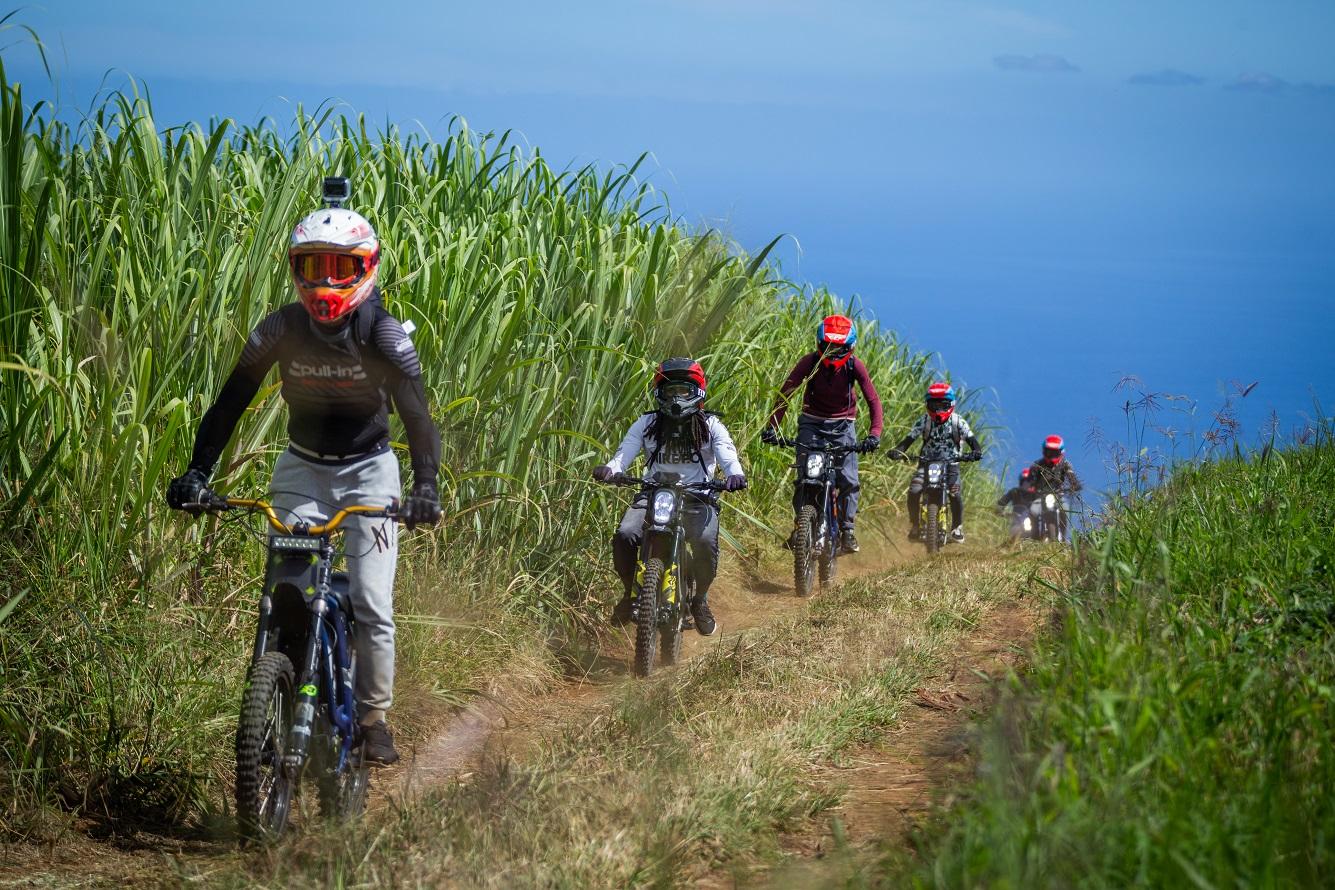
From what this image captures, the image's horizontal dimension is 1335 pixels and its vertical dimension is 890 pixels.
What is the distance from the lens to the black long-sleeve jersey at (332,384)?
13.9 ft

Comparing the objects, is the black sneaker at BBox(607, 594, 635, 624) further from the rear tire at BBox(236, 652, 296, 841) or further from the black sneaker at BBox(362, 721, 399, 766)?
the rear tire at BBox(236, 652, 296, 841)

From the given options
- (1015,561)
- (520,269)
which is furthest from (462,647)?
(1015,561)

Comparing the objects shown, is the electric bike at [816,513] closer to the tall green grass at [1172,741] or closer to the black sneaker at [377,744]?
the tall green grass at [1172,741]

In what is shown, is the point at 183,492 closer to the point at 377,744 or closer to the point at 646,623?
the point at 377,744

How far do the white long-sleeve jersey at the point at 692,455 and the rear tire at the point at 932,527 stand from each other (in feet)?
16.1

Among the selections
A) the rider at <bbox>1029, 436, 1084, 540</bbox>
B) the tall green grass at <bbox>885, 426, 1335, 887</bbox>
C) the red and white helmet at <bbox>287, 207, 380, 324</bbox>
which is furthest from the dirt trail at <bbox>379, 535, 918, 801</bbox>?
the rider at <bbox>1029, 436, 1084, 540</bbox>

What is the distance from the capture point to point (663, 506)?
270 inches

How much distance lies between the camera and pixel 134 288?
546cm

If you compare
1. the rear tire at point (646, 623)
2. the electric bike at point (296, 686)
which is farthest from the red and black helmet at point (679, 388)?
the electric bike at point (296, 686)

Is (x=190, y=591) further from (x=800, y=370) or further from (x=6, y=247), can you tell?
(x=800, y=370)

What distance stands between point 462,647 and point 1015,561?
154 inches

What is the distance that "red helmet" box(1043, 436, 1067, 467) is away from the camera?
16527mm

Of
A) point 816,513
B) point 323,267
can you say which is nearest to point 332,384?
point 323,267

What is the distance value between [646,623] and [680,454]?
105cm
